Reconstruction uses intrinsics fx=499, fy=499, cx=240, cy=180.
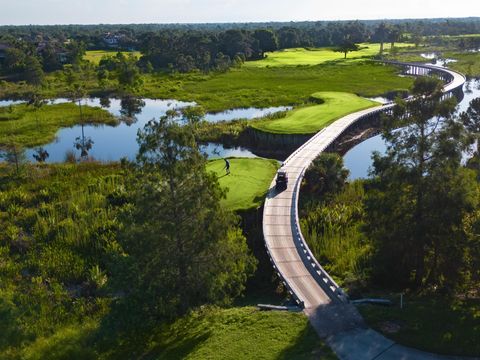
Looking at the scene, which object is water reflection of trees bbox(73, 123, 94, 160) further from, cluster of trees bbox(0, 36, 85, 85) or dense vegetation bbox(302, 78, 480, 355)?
dense vegetation bbox(302, 78, 480, 355)

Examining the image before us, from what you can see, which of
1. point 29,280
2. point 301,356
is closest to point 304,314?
point 301,356

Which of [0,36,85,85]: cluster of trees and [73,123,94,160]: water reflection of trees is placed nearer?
[73,123,94,160]: water reflection of trees

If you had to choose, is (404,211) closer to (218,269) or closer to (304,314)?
(304,314)

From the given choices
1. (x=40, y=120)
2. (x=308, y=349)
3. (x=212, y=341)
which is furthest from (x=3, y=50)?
(x=308, y=349)

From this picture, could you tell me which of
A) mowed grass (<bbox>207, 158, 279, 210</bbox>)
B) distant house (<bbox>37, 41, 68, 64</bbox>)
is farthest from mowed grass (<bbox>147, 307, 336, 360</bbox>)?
distant house (<bbox>37, 41, 68, 64</bbox>)

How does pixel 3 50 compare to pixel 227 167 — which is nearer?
pixel 227 167

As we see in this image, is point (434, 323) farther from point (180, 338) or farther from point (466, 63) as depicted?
point (466, 63)
